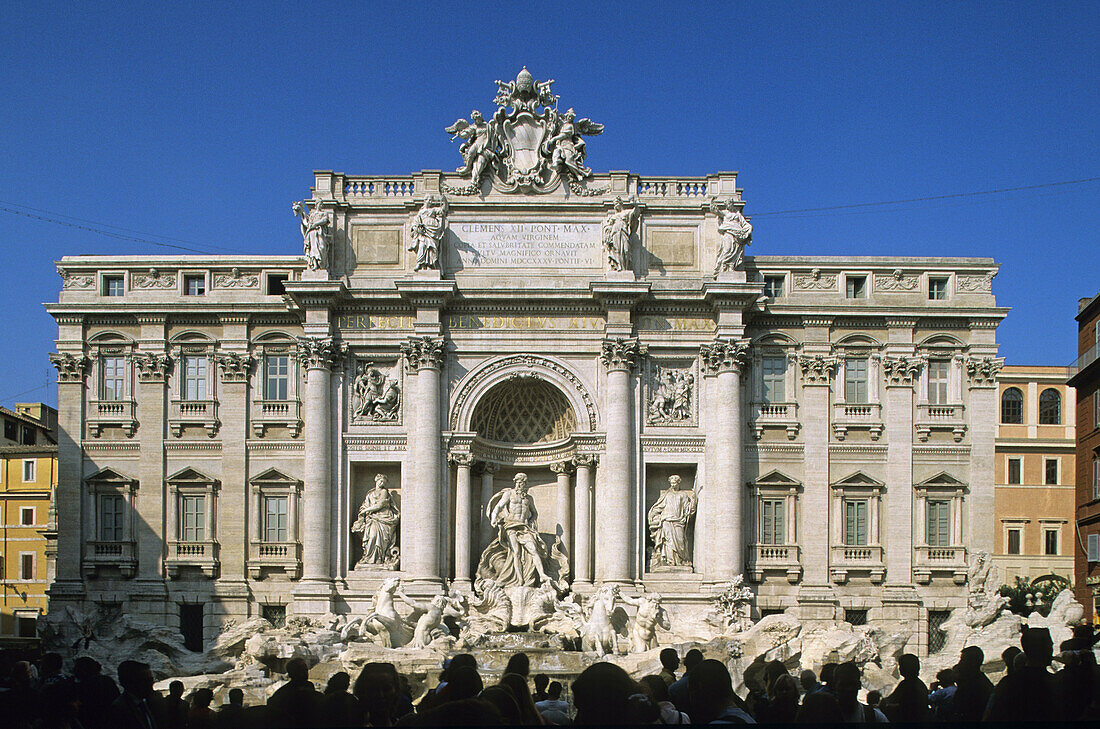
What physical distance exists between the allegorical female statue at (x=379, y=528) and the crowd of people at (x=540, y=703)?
75.5 ft

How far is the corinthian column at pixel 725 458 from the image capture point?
115 ft

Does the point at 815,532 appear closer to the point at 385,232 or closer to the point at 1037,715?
the point at 385,232

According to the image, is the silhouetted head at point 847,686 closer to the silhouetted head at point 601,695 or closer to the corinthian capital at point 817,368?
the silhouetted head at point 601,695

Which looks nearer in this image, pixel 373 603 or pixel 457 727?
pixel 457 727

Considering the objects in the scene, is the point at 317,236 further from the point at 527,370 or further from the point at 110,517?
the point at 110,517

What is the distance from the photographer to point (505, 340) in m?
36.2

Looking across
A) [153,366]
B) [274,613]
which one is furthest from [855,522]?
[153,366]

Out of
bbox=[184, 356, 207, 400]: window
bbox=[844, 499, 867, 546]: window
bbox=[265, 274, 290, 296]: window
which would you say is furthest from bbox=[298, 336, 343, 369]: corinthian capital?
bbox=[844, 499, 867, 546]: window

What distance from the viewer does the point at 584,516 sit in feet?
117

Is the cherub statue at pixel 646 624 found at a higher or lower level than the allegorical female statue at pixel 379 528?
lower

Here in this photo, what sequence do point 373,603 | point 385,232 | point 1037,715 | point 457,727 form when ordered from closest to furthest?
point 457,727 < point 1037,715 < point 373,603 < point 385,232

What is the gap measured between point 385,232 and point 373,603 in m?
12.3

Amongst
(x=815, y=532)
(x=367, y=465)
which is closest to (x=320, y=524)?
(x=367, y=465)

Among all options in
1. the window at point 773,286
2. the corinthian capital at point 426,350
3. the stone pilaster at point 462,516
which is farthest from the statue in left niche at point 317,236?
the window at point 773,286
